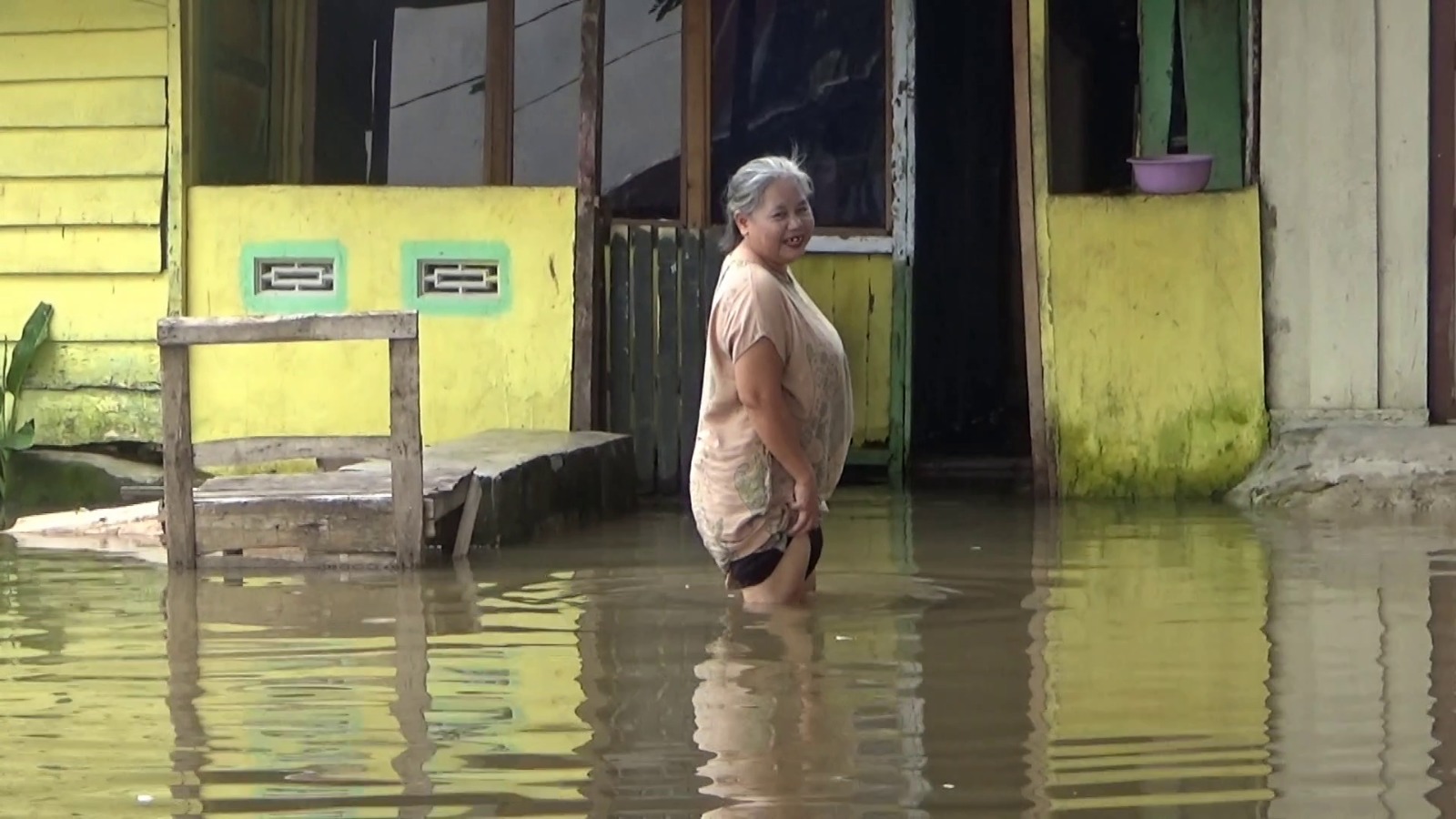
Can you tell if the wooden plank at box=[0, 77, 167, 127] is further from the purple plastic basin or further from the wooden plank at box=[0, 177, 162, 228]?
the purple plastic basin

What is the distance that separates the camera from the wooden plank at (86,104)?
1088 cm

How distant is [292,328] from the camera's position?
25.8 feet

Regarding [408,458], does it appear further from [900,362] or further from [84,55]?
[900,362]

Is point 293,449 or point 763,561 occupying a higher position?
point 293,449

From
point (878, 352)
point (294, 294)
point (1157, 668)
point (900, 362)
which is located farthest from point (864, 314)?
point (1157, 668)

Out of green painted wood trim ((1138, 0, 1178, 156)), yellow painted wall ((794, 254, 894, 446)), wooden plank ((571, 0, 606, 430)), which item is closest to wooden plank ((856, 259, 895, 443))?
yellow painted wall ((794, 254, 894, 446))

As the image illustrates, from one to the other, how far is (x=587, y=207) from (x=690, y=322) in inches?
34.9

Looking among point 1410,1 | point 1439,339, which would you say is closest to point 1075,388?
point 1439,339

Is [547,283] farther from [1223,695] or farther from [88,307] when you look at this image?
[1223,695]

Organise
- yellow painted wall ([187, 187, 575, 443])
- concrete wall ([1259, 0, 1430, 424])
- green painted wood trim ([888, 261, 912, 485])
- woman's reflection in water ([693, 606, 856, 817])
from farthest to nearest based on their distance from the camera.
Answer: green painted wood trim ([888, 261, 912, 485]), yellow painted wall ([187, 187, 575, 443]), concrete wall ([1259, 0, 1430, 424]), woman's reflection in water ([693, 606, 856, 817])

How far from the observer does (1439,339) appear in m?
10.1

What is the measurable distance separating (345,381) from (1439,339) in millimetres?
5617

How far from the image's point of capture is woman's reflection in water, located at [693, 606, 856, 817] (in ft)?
13.5

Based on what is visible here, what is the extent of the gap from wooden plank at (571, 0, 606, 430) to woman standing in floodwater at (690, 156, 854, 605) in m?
4.32
